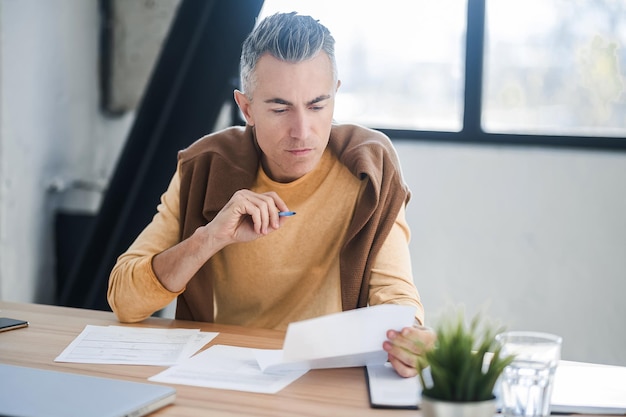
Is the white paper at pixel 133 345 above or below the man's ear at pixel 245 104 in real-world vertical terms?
below

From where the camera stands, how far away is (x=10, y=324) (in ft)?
5.12

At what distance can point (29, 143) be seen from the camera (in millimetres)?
3143

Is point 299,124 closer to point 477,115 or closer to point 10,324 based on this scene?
point 10,324

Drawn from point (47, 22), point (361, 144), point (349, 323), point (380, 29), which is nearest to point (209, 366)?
point (349, 323)

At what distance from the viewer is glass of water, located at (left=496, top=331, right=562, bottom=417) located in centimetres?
104

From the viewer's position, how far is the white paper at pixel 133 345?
1.35 meters

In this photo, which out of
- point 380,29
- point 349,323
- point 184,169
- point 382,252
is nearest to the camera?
point 349,323

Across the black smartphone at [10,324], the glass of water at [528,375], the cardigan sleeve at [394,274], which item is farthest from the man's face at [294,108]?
the glass of water at [528,375]

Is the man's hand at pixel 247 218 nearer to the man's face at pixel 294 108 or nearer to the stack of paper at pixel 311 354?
the man's face at pixel 294 108

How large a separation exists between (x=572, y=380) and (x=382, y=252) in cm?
53

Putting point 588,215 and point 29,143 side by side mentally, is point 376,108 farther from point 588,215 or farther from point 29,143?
point 29,143

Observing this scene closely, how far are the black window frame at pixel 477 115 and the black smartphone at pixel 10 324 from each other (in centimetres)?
229

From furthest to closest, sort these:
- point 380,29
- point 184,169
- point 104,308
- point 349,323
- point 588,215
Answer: point 380,29
point 588,215
point 104,308
point 184,169
point 349,323

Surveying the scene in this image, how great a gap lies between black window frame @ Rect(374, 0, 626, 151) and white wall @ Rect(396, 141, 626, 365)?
0.13 ft
